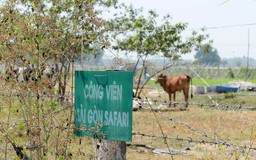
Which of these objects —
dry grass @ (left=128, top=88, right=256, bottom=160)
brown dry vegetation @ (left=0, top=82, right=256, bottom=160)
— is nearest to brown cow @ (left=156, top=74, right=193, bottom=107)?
brown dry vegetation @ (left=0, top=82, right=256, bottom=160)

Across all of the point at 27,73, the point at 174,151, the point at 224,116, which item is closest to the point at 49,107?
the point at 27,73

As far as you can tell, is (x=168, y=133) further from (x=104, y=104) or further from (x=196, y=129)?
(x=104, y=104)

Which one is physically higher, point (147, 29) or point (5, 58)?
point (147, 29)

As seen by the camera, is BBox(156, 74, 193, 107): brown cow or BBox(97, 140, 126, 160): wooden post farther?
BBox(156, 74, 193, 107): brown cow

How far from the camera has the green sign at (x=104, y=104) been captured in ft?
14.8

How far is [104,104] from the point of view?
4629mm

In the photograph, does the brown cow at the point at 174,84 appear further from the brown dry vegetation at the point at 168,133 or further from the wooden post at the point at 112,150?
the wooden post at the point at 112,150

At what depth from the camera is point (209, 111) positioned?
16.7 metres

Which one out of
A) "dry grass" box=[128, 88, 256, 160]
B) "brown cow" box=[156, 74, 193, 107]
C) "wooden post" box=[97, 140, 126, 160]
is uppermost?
"brown cow" box=[156, 74, 193, 107]

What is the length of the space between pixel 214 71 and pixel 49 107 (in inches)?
1875

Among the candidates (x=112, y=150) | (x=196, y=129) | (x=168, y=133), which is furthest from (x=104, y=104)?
(x=196, y=129)

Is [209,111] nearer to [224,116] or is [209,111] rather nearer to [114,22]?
[224,116]

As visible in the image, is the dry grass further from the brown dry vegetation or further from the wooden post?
the wooden post

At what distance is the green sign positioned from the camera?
4516 mm
